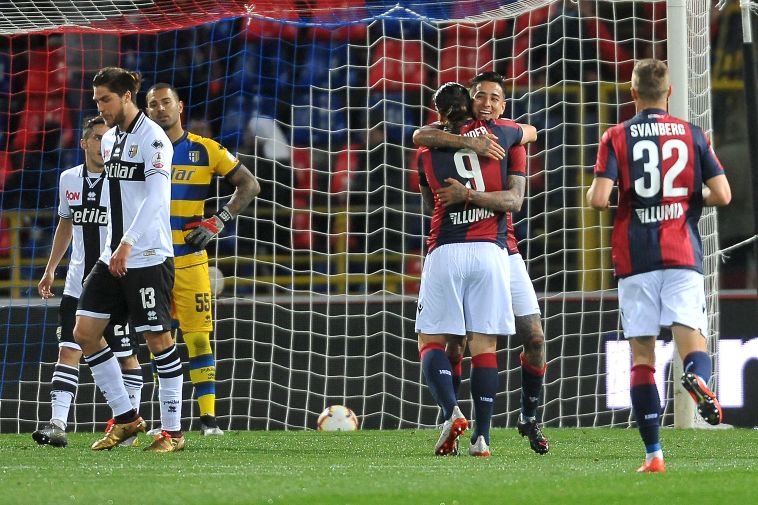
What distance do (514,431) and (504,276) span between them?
2741mm

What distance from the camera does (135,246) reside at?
6.25 m

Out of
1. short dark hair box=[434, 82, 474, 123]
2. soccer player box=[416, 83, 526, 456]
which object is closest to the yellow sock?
soccer player box=[416, 83, 526, 456]

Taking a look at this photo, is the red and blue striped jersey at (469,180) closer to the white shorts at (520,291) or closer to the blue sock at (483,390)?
the blue sock at (483,390)

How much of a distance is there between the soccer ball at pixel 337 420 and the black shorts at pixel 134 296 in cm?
272

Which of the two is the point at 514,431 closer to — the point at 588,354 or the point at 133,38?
the point at 588,354

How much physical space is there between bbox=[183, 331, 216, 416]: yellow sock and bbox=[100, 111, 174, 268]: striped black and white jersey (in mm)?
1719

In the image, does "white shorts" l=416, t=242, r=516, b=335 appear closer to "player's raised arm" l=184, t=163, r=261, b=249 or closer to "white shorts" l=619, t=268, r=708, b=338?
"white shorts" l=619, t=268, r=708, b=338

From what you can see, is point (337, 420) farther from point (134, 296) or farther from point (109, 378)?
point (134, 296)

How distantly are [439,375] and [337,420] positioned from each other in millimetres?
2931

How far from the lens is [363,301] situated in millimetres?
9727

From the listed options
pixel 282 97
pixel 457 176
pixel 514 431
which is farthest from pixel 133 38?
pixel 457 176

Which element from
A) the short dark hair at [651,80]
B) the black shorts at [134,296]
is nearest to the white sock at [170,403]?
the black shorts at [134,296]

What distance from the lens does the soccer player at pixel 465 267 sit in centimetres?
607

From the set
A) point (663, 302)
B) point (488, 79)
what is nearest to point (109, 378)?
point (488, 79)
